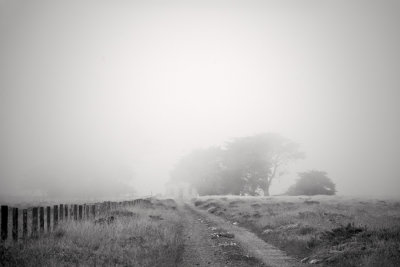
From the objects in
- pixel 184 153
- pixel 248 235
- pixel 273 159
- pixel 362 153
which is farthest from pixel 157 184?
pixel 248 235

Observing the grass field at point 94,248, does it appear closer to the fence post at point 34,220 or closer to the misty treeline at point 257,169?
the fence post at point 34,220

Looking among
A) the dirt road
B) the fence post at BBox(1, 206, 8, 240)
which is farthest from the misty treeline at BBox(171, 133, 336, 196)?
the fence post at BBox(1, 206, 8, 240)

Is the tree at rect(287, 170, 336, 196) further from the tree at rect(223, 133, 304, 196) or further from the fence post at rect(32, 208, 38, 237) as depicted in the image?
the fence post at rect(32, 208, 38, 237)

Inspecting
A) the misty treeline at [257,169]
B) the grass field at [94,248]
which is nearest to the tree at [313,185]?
the misty treeline at [257,169]

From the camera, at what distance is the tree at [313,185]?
68.3m

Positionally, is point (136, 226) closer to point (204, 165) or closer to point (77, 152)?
point (204, 165)

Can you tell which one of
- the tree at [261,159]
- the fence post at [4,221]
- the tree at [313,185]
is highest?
the tree at [261,159]

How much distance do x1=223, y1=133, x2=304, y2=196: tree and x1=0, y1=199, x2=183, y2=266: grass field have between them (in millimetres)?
50328

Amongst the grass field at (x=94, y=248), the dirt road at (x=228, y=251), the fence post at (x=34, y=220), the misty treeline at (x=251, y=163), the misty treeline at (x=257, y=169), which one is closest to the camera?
the grass field at (x=94, y=248)

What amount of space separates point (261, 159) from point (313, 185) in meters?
14.3

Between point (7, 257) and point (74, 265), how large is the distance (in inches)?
84.4

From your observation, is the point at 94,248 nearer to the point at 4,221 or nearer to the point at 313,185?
the point at 4,221

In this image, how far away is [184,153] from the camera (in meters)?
96.6

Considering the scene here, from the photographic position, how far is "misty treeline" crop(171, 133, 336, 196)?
65125mm
